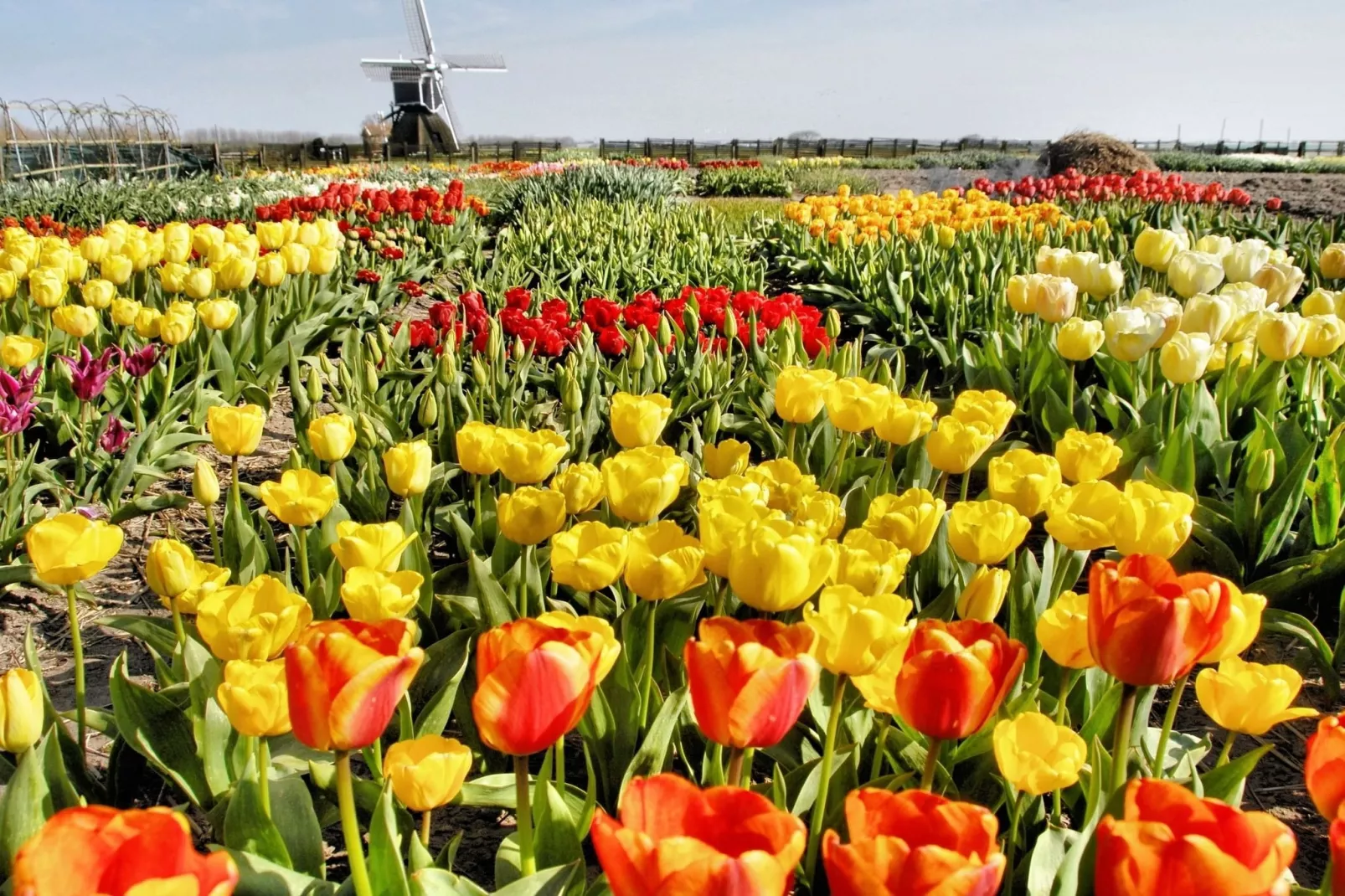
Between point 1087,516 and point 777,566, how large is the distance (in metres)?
0.56

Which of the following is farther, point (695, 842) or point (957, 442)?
point (957, 442)

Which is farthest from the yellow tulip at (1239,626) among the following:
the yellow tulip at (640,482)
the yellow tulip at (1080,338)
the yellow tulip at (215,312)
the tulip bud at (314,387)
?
the yellow tulip at (215,312)

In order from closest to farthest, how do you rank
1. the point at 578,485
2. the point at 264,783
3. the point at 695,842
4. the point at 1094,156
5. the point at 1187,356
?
the point at 695,842 < the point at 264,783 < the point at 578,485 < the point at 1187,356 < the point at 1094,156

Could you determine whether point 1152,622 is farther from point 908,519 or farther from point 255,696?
point 255,696

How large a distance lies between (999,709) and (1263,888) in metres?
0.79

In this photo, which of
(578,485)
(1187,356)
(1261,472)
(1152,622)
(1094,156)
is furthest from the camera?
(1094,156)

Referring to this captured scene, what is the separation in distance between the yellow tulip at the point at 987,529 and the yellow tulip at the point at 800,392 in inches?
26.5

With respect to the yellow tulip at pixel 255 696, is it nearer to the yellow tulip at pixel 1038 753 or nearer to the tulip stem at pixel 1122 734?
the yellow tulip at pixel 1038 753

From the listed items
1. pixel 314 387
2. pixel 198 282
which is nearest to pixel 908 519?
pixel 314 387

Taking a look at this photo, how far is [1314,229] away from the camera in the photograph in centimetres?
715

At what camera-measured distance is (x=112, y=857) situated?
681 millimetres

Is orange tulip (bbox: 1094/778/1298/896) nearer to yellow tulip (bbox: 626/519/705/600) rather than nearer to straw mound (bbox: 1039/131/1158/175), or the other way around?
yellow tulip (bbox: 626/519/705/600)

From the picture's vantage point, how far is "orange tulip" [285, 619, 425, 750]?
836 millimetres

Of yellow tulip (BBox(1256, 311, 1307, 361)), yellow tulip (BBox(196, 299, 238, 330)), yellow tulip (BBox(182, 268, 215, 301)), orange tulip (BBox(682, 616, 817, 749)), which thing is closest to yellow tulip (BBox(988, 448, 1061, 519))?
orange tulip (BBox(682, 616, 817, 749))
